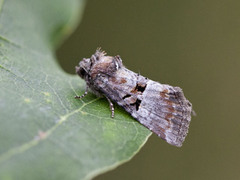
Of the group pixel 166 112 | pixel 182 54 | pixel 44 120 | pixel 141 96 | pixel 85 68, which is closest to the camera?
pixel 44 120

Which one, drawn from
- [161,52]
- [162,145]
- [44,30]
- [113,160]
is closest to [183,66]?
[161,52]

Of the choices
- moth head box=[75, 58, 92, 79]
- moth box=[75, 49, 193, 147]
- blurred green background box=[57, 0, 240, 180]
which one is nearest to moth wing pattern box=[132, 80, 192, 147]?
moth box=[75, 49, 193, 147]

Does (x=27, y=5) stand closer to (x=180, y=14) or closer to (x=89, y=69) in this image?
(x=89, y=69)

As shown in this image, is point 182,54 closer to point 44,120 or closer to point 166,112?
point 166,112

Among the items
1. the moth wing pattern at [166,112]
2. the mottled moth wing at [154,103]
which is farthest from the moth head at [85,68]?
the moth wing pattern at [166,112]

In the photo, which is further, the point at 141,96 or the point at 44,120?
the point at 141,96

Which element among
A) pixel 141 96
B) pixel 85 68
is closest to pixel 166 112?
pixel 141 96

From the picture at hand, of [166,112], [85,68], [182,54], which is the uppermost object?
[166,112]
